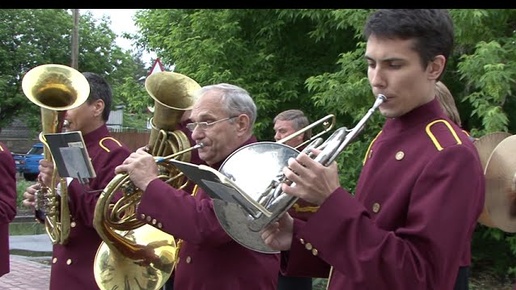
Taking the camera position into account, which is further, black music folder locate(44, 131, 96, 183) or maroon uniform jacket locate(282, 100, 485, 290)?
black music folder locate(44, 131, 96, 183)

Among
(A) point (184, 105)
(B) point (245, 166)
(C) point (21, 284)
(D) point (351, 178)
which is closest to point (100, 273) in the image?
(A) point (184, 105)

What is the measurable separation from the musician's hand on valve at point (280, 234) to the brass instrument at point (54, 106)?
71.5 inches

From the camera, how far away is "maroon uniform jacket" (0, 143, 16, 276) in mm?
4035

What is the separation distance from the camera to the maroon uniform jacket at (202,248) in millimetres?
2836

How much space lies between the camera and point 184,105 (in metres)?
3.74

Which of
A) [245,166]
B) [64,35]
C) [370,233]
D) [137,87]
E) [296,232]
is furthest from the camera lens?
[64,35]

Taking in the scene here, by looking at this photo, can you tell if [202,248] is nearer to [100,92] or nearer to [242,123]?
[242,123]

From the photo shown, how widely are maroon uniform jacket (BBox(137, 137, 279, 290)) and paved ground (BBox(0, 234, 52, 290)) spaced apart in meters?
5.24

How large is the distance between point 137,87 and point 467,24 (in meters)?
7.35

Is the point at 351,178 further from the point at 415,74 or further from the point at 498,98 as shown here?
the point at 415,74

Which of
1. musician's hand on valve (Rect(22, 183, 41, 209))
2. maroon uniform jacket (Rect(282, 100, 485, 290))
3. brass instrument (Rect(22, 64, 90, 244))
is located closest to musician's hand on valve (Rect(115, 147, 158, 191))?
brass instrument (Rect(22, 64, 90, 244))

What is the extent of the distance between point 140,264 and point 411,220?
204cm

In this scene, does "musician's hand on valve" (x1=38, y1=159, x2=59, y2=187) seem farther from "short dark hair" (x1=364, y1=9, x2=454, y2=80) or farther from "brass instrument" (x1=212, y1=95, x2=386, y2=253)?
"short dark hair" (x1=364, y1=9, x2=454, y2=80)

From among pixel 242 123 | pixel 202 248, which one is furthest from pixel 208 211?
pixel 242 123
